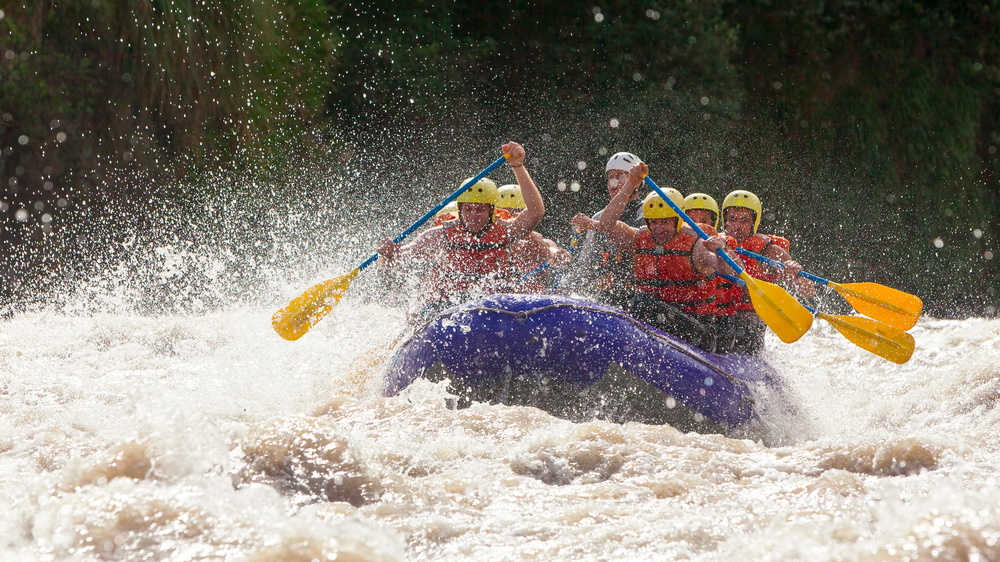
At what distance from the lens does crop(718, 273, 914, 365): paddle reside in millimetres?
4426

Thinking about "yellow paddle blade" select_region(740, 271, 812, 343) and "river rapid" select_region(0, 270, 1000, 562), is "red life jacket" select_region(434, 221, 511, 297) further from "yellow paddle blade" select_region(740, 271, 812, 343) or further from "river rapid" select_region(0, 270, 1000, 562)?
"yellow paddle blade" select_region(740, 271, 812, 343)

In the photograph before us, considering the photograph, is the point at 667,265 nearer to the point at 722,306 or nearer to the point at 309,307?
the point at 722,306

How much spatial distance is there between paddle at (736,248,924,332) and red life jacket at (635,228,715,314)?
37 centimetres

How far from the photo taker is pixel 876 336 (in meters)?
4.50

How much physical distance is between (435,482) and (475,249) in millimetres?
2303

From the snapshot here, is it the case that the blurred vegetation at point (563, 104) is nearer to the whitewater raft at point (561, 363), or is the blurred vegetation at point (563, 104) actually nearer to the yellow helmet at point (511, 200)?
the yellow helmet at point (511, 200)

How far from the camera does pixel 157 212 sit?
7895mm

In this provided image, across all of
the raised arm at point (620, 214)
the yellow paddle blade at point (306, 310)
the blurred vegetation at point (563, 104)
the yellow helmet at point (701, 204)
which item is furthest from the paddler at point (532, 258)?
the blurred vegetation at point (563, 104)

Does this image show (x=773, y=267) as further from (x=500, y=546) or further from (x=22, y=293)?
(x=22, y=293)

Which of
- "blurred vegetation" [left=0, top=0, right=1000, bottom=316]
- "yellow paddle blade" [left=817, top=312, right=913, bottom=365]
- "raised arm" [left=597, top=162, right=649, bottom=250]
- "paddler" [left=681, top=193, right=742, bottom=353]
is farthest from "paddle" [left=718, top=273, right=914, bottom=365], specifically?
"blurred vegetation" [left=0, top=0, right=1000, bottom=316]

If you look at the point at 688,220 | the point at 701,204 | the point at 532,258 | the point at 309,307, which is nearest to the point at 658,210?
the point at 688,220

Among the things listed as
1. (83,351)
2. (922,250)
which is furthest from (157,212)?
(922,250)

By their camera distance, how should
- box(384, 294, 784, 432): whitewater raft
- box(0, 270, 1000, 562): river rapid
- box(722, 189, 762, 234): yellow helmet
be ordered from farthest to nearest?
box(722, 189, 762, 234): yellow helmet < box(384, 294, 784, 432): whitewater raft < box(0, 270, 1000, 562): river rapid

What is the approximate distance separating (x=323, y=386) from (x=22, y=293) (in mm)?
4020
